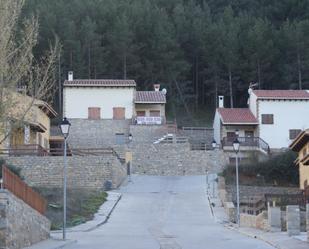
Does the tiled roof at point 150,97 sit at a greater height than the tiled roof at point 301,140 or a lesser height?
greater

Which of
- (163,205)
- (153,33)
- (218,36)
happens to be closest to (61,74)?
(153,33)

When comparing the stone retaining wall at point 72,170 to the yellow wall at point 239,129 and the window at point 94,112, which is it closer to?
the window at point 94,112

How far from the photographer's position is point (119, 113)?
63.7 meters

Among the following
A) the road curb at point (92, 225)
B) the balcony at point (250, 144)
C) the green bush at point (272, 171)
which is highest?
the balcony at point (250, 144)

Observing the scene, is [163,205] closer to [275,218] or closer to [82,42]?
[275,218]

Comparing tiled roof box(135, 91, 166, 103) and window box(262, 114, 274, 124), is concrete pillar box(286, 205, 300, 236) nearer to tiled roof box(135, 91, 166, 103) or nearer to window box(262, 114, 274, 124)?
window box(262, 114, 274, 124)

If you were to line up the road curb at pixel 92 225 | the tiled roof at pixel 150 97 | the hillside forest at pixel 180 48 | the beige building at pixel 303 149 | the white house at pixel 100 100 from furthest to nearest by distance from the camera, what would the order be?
the hillside forest at pixel 180 48 < the tiled roof at pixel 150 97 < the white house at pixel 100 100 < the beige building at pixel 303 149 < the road curb at pixel 92 225

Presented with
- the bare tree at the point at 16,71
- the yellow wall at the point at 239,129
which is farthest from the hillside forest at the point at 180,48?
the bare tree at the point at 16,71

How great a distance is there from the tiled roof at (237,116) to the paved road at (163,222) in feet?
37.6

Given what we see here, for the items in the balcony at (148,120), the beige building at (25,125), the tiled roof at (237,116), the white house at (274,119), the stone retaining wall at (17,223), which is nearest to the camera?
the stone retaining wall at (17,223)

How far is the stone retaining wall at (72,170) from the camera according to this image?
43000 millimetres

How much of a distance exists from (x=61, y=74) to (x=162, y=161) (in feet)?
76.5

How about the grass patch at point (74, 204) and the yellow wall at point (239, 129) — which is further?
the yellow wall at point (239, 129)

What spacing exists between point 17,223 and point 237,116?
4605 cm
